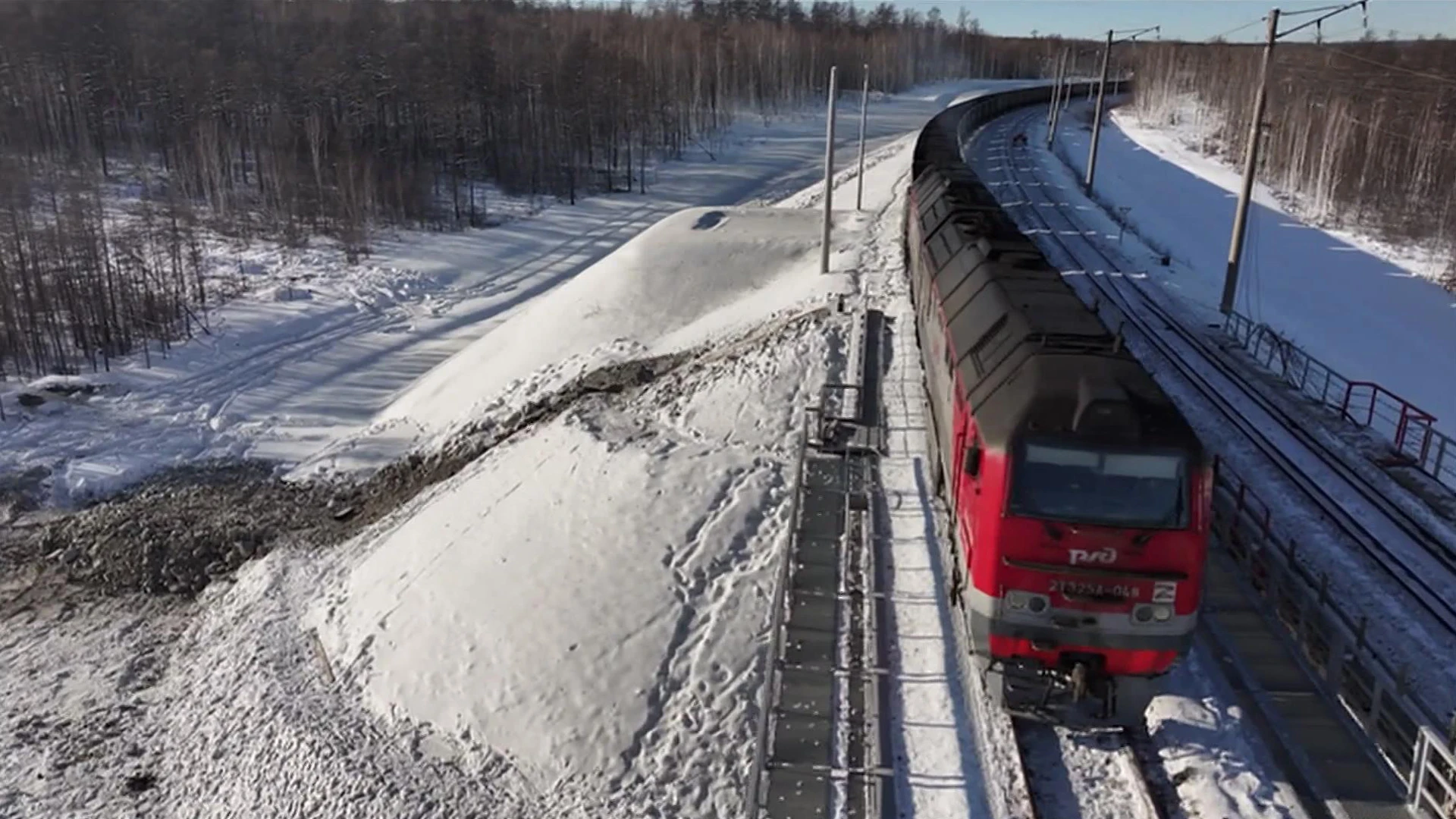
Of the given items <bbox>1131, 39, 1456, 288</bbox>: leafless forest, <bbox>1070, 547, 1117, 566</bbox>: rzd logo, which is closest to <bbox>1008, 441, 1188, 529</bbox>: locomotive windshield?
<bbox>1070, 547, 1117, 566</bbox>: rzd logo

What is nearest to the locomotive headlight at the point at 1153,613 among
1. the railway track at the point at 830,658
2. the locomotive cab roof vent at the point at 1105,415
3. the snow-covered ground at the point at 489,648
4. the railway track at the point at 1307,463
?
the locomotive cab roof vent at the point at 1105,415

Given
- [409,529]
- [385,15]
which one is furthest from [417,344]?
[385,15]

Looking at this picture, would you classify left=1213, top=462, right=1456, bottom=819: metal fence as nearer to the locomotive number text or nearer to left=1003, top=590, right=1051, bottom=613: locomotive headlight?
the locomotive number text

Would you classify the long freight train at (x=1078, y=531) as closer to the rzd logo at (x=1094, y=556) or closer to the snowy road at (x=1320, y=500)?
the rzd logo at (x=1094, y=556)

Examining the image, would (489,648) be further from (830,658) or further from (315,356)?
(315,356)

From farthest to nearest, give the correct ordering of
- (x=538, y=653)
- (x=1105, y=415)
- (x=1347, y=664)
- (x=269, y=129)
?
(x=269, y=129)
(x=538, y=653)
(x=1347, y=664)
(x=1105, y=415)

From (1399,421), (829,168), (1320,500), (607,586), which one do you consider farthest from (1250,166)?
(607,586)
